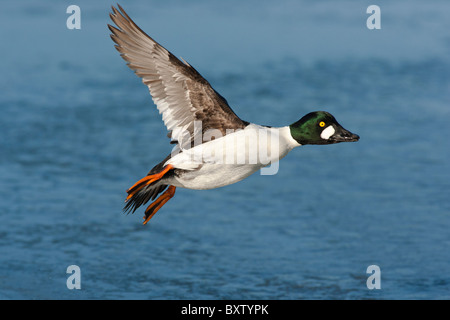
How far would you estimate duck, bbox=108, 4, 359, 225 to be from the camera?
934cm

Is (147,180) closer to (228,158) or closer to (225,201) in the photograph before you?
(228,158)

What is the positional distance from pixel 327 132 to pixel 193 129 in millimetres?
1583

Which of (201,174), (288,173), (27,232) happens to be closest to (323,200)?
(288,173)

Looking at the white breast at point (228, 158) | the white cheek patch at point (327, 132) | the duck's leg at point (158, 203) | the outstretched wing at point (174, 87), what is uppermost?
the outstretched wing at point (174, 87)

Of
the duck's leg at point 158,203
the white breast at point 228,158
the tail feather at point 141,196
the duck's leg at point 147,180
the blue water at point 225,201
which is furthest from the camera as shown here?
the blue water at point 225,201

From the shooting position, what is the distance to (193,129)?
9.65 m

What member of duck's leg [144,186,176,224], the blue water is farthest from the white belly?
the blue water

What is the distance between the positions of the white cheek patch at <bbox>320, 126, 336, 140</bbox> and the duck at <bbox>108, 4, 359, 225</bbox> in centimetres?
15

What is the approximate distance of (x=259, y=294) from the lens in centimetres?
2673

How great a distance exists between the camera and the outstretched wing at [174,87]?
941 cm

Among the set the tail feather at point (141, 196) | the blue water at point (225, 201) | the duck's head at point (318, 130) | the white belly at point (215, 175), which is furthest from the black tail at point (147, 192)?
the blue water at point (225, 201)

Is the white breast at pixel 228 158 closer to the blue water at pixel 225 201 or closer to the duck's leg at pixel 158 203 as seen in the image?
the duck's leg at pixel 158 203

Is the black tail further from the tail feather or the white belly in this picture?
the white belly
